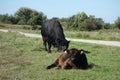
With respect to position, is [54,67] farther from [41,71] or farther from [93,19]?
[93,19]

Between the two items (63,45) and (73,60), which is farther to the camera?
(63,45)

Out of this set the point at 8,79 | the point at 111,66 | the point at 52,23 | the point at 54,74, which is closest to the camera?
the point at 8,79

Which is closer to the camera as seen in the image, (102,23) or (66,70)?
(66,70)

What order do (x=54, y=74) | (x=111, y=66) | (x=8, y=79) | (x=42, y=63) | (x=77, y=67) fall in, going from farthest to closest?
(x=42, y=63) < (x=111, y=66) < (x=77, y=67) < (x=54, y=74) < (x=8, y=79)

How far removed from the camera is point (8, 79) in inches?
388

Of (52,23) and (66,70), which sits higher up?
(52,23)

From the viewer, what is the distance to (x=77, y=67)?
36.7ft

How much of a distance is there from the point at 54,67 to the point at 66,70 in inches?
33.8

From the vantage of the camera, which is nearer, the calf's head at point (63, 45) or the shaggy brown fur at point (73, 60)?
the shaggy brown fur at point (73, 60)

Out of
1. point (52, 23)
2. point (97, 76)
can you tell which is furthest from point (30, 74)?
point (52, 23)

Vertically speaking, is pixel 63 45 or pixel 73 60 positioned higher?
pixel 73 60

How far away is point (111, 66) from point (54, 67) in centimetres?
227

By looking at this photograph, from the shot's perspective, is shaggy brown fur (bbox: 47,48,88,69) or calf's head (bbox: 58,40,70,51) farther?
calf's head (bbox: 58,40,70,51)

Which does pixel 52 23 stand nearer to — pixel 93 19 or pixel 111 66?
pixel 111 66
